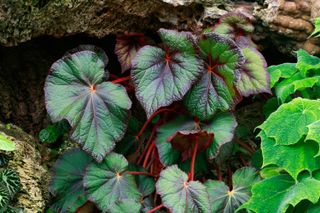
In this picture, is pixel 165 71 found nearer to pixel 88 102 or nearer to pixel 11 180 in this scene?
pixel 88 102

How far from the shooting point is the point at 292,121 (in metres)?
1.93

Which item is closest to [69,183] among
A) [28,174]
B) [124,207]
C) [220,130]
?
[28,174]

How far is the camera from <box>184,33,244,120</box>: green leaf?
2.07 meters

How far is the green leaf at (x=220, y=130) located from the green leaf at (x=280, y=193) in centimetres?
22

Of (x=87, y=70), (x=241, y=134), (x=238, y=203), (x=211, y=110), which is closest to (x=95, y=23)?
(x=87, y=70)

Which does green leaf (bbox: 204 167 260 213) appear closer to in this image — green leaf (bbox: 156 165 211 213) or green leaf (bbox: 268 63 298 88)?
green leaf (bbox: 156 165 211 213)

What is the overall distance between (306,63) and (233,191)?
63cm

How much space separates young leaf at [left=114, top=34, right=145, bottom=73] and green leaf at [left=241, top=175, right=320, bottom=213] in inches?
30.8

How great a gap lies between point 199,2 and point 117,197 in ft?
3.24

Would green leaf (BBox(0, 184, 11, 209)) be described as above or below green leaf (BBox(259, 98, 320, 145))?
below

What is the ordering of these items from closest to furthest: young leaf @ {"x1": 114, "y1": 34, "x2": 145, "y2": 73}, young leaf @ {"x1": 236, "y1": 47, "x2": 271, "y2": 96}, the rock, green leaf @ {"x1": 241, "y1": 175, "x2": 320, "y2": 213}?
green leaf @ {"x1": 241, "y1": 175, "x2": 320, "y2": 213} → the rock → young leaf @ {"x1": 236, "y1": 47, "x2": 271, "y2": 96} → young leaf @ {"x1": 114, "y1": 34, "x2": 145, "y2": 73}

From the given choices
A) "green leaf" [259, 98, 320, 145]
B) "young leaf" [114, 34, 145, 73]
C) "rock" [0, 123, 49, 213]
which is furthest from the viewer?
"young leaf" [114, 34, 145, 73]

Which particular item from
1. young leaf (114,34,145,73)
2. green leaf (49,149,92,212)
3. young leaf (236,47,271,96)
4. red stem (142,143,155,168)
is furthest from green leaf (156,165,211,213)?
young leaf (114,34,145,73)

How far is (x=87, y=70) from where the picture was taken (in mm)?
2090
